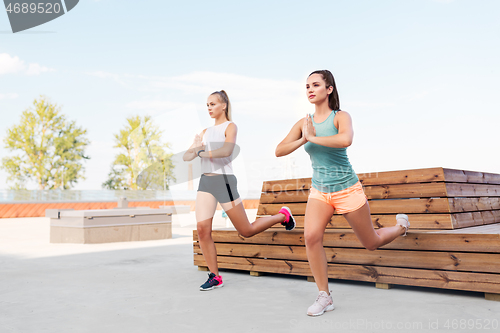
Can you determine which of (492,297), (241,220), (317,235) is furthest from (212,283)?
(492,297)

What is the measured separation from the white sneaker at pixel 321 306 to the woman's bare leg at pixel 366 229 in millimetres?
522

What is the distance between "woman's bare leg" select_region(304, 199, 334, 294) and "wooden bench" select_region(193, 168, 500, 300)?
3.03 feet

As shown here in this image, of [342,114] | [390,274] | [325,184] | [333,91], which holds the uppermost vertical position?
[333,91]

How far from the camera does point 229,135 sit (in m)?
4.01

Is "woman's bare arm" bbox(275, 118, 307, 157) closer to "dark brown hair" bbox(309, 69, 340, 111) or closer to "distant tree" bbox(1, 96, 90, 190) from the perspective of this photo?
"dark brown hair" bbox(309, 69, 340, 111)

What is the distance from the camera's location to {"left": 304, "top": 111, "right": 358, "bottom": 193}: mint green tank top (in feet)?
10.4

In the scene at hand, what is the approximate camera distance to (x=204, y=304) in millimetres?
3516

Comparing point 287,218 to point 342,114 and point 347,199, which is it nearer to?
point 347,199

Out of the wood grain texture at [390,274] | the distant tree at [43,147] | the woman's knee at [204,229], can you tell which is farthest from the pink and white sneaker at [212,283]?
the distant tree at [43,147]

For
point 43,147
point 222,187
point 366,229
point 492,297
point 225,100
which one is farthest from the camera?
point 43,147

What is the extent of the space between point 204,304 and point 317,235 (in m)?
1.13

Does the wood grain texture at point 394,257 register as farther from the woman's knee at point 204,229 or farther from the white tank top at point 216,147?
the white tank top at point 216,147

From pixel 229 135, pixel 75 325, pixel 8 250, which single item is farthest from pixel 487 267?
pixel 8 250

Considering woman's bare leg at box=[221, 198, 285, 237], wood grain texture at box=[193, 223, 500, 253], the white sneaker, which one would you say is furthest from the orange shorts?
woman's bare leg at box=[221, 198, 285, 237]
